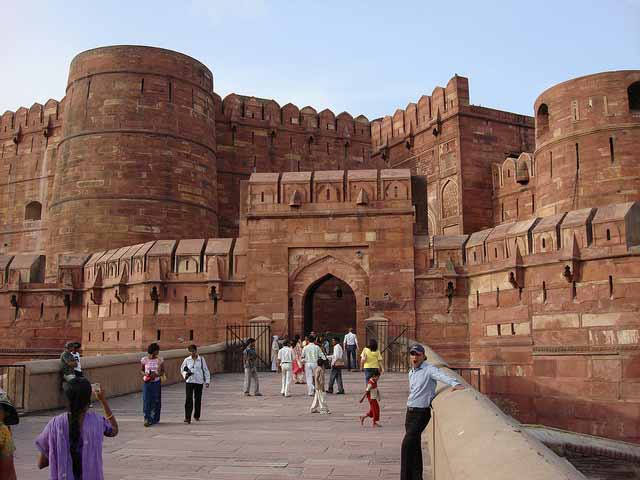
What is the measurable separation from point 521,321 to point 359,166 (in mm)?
14775

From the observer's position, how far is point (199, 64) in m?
23.1

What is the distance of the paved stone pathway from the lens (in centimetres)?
486

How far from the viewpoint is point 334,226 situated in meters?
16.3

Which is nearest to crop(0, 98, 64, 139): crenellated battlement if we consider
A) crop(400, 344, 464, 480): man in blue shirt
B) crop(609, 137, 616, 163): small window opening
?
crop(609, 137, 616, 163): small window opening

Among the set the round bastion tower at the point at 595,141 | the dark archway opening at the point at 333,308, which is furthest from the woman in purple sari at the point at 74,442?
the dark archway opening at the point at 333,308

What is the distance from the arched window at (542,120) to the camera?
19.2 m

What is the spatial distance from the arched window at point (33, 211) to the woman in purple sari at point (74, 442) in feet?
84.8

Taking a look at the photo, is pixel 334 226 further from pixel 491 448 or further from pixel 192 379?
pixel 491 448

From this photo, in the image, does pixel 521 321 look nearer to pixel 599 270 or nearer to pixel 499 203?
pixel 599 270

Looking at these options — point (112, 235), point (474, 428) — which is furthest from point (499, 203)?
point (474, 428)

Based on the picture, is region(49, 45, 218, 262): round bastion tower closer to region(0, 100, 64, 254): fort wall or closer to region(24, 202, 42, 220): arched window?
region(0, 100, 64, 254): fort wall

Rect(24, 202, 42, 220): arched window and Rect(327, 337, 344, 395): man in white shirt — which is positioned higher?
Rect(24, 202, 42, 220): arched window

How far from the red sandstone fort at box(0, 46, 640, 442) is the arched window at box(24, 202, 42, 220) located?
84mm

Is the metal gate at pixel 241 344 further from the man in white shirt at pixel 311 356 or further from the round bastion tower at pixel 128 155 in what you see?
the round bastion tower at pixel 128 155
